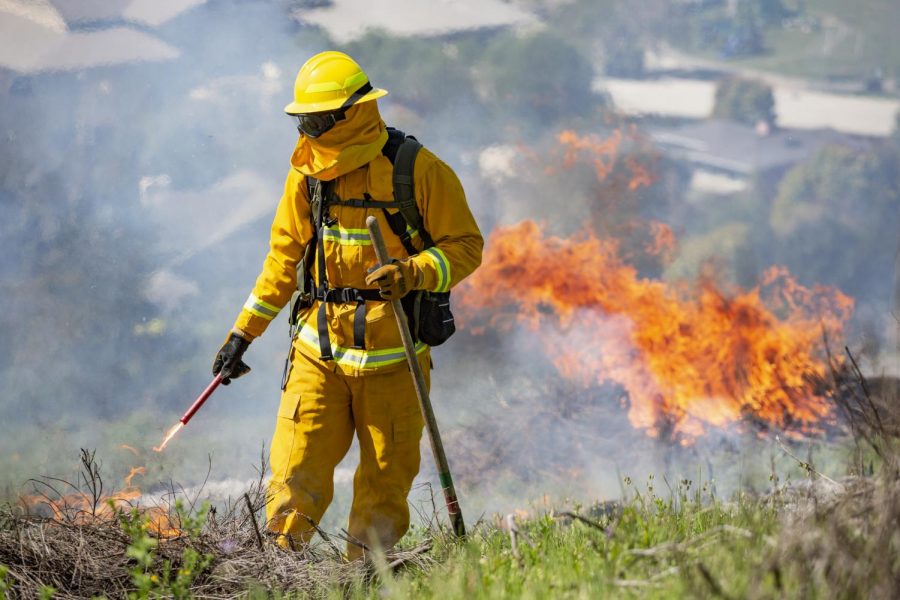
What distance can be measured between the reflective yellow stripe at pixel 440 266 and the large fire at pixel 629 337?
3560 millimetres

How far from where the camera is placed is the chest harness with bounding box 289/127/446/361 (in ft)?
14.8

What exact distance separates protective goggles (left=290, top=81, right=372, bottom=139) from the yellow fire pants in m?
0.94

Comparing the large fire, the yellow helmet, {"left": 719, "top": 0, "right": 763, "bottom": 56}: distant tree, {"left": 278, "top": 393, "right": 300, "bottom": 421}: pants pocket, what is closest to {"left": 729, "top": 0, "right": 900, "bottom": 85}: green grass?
{"left": 719, "top": 0, "right": 763, "bottom": 56}: distant tree

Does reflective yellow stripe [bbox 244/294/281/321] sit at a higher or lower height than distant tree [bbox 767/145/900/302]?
higher

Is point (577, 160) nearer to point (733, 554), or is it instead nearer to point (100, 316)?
point (100, 316)

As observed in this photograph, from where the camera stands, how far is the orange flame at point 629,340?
26.7ft

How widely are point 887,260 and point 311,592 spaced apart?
21.8 ft

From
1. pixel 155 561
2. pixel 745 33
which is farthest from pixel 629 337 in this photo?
pixel 155 561

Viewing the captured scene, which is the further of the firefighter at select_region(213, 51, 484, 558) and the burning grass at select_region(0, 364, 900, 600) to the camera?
the firefighter at select_region(213, 51, 484, 558)

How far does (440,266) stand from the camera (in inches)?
174

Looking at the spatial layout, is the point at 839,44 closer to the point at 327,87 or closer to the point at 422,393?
the point at 327,87

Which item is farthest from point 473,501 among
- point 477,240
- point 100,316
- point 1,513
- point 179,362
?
point 1,513

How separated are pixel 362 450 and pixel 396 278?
32.6 inches

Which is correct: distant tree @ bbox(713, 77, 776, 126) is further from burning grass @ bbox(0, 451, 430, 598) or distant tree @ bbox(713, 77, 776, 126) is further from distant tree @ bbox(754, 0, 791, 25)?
burning grass @ bbox(0, 451, 430, 598)
